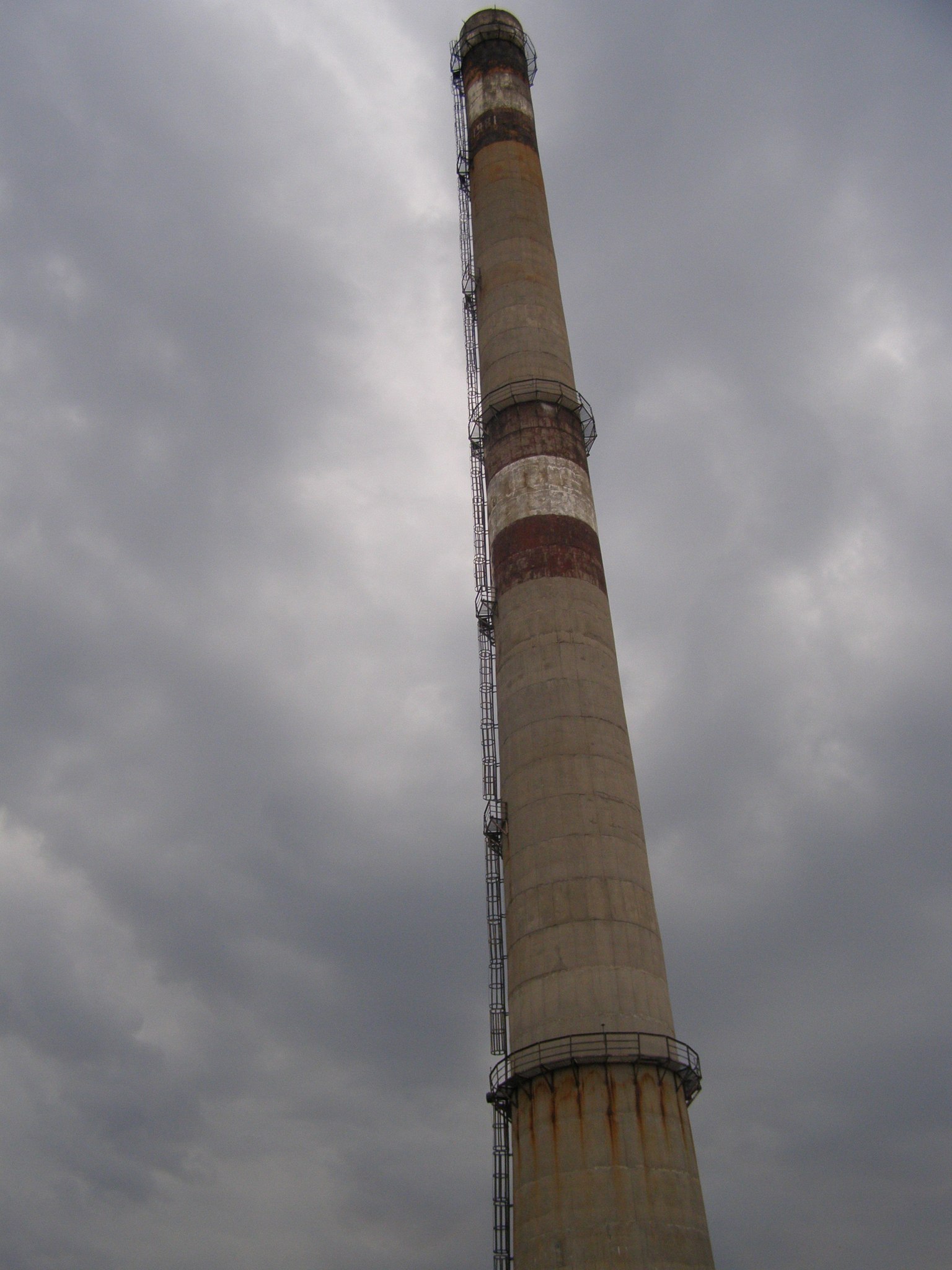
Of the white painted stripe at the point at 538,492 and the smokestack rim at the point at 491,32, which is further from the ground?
the smokestack rim at the point at 491,32

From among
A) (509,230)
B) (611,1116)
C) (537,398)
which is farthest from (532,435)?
(611,1116)

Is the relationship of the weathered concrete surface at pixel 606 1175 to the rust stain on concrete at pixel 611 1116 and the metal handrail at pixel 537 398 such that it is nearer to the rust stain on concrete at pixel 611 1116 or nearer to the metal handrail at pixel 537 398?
the rust stain on concrete at pixel 611 1116

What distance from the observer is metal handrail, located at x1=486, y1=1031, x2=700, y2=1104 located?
30406 mm

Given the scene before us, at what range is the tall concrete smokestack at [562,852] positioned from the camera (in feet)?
95.1

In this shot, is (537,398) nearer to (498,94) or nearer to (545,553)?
(545,553)

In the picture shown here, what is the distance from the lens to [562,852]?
1329 inches

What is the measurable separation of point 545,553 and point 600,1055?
17.3 m

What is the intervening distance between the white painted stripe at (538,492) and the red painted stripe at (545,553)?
37 cm

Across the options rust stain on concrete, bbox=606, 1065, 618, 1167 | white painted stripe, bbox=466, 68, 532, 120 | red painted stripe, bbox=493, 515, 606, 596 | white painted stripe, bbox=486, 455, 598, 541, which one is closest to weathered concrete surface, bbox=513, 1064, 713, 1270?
rust stain on concrete, bbox=606, 1065, 618, 1167

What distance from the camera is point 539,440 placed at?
1656 inches

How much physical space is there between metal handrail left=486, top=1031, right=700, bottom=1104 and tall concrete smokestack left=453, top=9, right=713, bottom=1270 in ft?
0.17

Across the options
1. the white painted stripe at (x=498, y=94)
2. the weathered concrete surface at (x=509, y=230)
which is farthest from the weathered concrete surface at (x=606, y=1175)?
the white painted stripe at (x=498, y=94)

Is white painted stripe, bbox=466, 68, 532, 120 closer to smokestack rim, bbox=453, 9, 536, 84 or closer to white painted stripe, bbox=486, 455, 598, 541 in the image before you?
smokestack rim, bbox=453, 9, 536, 84

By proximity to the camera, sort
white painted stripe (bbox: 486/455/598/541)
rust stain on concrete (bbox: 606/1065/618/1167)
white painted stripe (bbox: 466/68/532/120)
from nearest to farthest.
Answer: rust stain on concrete (bbox: 606/1065/618/1167) → white painted stripe (bbox: 486/455/598/541) → white painted stripe (bbox: 466/68/532/120)
